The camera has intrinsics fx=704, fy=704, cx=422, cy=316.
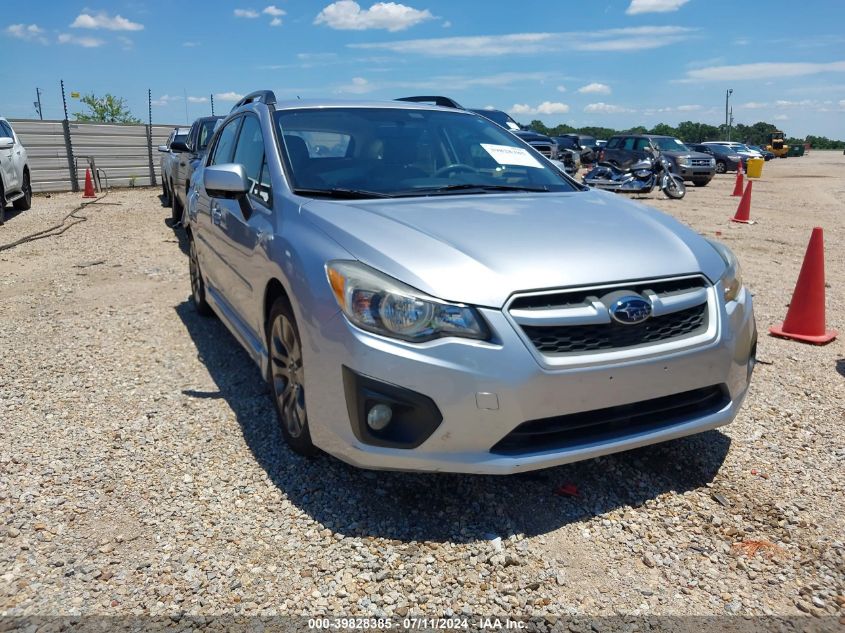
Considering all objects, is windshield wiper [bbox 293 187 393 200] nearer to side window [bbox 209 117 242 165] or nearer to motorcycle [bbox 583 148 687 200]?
→ side window [bbox 209 117 242 165]

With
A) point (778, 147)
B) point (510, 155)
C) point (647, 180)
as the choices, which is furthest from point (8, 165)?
point (778, 147)

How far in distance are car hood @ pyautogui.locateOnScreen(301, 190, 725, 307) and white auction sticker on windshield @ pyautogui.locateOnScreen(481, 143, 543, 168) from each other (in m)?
0.68

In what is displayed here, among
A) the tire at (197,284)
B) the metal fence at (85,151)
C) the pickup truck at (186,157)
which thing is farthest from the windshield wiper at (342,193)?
the metal fence at (85,151)

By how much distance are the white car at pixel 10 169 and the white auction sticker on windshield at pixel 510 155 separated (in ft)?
35.6

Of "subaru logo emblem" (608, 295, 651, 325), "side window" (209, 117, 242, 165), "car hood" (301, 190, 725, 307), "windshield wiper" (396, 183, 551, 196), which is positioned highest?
"side window" (209, 117, 242, 165)

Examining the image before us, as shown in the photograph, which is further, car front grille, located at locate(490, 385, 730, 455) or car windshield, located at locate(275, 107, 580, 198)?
car windshield, located at locate(275, 107, 580, 198)

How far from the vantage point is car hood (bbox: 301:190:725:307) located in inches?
104

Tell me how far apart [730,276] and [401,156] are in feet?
6.03

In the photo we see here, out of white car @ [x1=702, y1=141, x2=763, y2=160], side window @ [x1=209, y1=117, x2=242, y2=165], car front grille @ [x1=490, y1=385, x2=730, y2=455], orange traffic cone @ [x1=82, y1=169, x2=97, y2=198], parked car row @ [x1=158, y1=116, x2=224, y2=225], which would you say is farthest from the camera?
white car @ [x1=702, y1=141, x2=763, y2=160]

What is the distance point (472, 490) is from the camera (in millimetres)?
3105

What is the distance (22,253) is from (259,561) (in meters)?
8.43

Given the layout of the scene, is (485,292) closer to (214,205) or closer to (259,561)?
(259,561)

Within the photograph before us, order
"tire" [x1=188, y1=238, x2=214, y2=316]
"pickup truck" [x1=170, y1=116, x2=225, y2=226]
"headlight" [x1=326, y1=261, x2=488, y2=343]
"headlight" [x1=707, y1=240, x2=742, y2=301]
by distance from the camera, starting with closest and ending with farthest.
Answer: "headlight" [x1=326, y1=261, x2=488, y2=343]
"headlight" [x1=707, y1=240, x2=742, y2=301]
"tire" [x1=188, y1=238, x2=214, y2=316]
"pickup truck" [x1=170, y1=116, x2=225, y2=226]

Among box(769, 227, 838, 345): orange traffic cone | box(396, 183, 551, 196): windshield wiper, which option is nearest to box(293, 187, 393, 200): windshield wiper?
box(396, 183, 551, 196): windshield wiper
